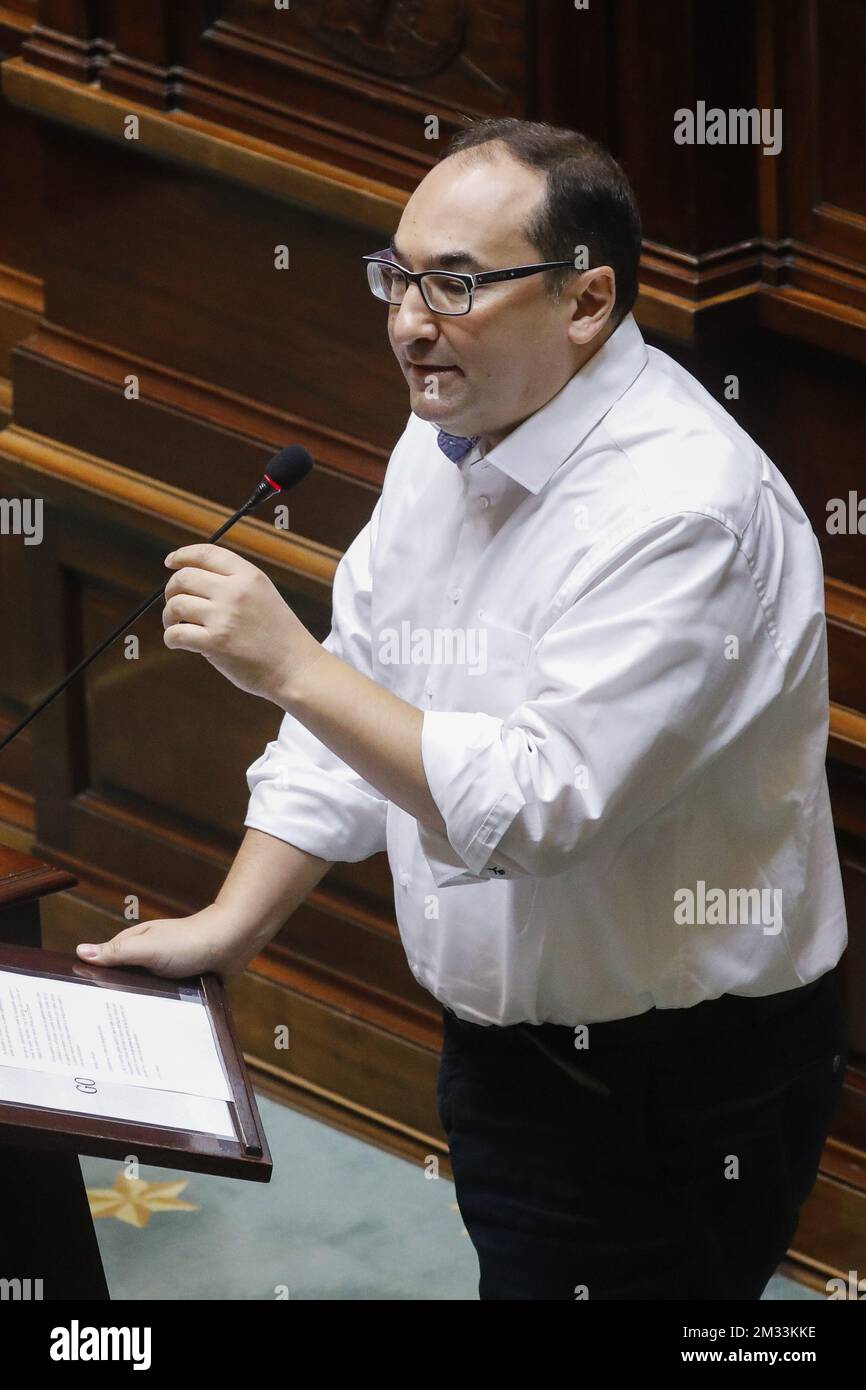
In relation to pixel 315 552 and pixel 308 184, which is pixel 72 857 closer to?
pixel 315 552

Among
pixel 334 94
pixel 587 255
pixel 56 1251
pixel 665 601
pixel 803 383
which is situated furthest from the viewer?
pixel 334 94

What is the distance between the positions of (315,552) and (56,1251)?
1.26 m

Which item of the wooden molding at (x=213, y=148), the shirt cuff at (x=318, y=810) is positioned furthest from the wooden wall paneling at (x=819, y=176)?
the shirt cuff at (x=318, y=810)

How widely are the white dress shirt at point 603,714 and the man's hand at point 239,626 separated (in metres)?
0.14

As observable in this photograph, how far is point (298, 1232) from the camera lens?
321 cm

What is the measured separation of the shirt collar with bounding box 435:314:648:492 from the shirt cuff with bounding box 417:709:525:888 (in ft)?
0.97

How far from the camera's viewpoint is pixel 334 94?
10.4 feet

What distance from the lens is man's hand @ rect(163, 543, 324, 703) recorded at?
1779 mm

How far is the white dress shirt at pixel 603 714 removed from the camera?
177 centimetres

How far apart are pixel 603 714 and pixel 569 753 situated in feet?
0.15

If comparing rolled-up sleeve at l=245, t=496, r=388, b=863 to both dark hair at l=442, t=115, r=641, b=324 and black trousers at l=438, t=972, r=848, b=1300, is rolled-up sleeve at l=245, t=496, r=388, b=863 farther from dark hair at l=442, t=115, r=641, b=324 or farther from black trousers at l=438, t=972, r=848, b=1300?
dark hair at l=442, t=115, r=641, b=324

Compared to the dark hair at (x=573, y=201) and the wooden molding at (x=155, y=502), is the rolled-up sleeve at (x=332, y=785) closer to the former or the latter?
the dark hair at (x=573, y=201)

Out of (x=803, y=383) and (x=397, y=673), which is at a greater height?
(x=803, y=383)

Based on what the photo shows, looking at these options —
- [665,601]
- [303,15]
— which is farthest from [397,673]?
[303,15]
